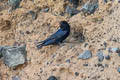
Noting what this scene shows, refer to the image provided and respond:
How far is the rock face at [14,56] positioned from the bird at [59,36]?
0.28m

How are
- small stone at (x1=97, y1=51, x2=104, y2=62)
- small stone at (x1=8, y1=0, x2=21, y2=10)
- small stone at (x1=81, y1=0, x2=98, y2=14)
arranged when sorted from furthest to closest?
small stone at (x1=8, y1=0, x2=21, y2=10) < small stone at (x1=81, y1=0, x2=98, y2=14) < small stone at (x1=97, y1=51, x2=104, y2=62)

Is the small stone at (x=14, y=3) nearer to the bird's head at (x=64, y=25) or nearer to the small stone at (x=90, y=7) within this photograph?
the bird's head at (x=64, y=25)

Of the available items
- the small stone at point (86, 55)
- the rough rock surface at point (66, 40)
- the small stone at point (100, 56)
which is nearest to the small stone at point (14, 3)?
the rough rock surface at point (66, 40)

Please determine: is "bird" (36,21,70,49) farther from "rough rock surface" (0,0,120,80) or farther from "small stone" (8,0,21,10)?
"small stone" (8,0,21,10)

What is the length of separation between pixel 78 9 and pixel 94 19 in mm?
430

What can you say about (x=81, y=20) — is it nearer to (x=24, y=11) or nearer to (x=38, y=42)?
(x=38, y=42)

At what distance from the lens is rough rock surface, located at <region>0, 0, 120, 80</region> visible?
2.96 m

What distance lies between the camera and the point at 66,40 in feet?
11.7

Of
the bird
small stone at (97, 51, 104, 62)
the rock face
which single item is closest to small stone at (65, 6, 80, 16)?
the bird

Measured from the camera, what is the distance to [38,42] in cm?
366

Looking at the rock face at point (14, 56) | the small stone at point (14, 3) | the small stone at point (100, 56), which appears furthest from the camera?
the small stone at point (14, 3)

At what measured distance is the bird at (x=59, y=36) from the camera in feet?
11.4

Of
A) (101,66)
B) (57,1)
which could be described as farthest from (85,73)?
(57,1)

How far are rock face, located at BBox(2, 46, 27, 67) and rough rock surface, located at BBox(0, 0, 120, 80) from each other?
2.5 inches
